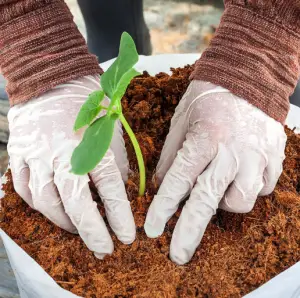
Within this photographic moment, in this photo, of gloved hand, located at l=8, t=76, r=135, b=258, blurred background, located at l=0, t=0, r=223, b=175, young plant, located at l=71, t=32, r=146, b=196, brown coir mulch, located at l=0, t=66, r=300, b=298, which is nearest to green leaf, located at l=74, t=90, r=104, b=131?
young plant, located at l=71, t=32, r=146, b=196

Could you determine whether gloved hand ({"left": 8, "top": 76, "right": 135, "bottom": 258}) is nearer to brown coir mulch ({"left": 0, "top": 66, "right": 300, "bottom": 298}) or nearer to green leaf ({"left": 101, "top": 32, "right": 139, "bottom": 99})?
brown coir mulch ({"left": 0, "top": 66, "right": 300, "bottom": 298})

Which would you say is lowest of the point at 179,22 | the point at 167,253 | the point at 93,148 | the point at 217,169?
the point at 179,22

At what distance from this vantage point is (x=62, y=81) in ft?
2.87

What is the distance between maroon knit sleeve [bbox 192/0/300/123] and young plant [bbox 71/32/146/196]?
261 millimetres

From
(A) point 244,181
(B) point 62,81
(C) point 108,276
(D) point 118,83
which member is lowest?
(C) point 108,276

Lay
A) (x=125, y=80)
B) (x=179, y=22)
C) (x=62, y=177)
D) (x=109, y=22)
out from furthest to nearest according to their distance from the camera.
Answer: (x=179, y=22) → (x=109, y=22) → (x=62, y=177) → (x=125, y=80)

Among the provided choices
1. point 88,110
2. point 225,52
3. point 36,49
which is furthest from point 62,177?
point 225,52

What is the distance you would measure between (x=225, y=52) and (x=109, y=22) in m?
0.87

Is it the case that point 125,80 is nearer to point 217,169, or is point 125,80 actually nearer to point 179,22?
point 217,169

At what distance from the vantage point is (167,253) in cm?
83

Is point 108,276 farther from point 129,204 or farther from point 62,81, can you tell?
point 62,81

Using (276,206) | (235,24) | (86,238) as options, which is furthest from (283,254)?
(235,24)

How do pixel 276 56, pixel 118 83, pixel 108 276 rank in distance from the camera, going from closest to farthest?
1. pixel 118 83
2. pixel 108 276
3. pixel 276 56

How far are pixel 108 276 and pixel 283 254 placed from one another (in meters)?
0.33
